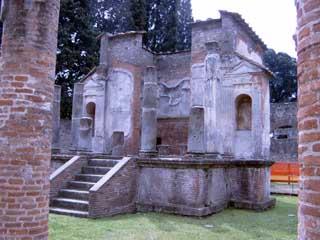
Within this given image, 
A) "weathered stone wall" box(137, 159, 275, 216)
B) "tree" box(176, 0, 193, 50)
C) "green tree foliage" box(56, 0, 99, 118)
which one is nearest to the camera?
"weathered stone wall" box(137, 159, 275, 216)

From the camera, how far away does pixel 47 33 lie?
178 inches

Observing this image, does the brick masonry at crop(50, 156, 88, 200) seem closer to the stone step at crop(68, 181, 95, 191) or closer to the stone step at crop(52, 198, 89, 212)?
the stone step at crop(68, 181, 95, 191)

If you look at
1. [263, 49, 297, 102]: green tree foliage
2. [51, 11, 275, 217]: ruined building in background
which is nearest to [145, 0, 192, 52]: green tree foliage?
[51, 11, 275, 217]: ruined building in background

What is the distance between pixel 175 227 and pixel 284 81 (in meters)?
35.4

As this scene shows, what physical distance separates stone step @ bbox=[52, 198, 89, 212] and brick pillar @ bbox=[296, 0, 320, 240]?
7.80m

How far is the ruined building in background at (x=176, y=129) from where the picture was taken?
10.1 m

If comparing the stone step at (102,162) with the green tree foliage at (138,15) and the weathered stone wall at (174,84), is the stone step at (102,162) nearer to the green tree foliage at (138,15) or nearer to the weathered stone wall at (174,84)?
the weathered stone wall at (174,84)

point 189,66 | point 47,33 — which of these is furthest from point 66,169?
point 189,66

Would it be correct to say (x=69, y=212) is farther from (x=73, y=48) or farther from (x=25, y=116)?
(x=73, y=48)

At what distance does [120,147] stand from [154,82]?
10.0ft

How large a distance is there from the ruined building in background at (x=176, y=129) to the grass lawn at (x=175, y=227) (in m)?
0.58

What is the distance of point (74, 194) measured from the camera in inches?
405

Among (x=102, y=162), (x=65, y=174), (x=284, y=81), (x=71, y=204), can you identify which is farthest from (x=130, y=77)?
(x=284, y=81)

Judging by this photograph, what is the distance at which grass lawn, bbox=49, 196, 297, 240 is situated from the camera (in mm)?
7340
